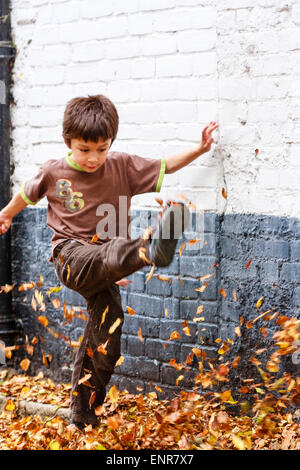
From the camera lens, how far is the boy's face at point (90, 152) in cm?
354

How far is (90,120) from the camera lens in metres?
3.51

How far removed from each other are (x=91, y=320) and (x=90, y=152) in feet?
3.03

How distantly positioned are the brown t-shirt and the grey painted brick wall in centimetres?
52

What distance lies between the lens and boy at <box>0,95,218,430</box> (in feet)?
11.6

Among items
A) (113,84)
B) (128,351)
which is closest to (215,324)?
(128,351)

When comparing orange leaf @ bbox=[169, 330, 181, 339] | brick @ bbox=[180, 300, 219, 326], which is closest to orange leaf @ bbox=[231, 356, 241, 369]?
brick @ bbox=[180, 300, 219, 326]

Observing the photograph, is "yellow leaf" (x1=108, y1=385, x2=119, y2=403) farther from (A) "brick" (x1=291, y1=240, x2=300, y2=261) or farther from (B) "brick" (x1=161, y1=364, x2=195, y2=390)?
(A) "brick" (x1=291, y1=240, x2=300, y2=261)

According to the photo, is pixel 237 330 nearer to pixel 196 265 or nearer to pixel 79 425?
pixel 196 265

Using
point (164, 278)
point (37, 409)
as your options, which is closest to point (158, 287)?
point (164, 278)

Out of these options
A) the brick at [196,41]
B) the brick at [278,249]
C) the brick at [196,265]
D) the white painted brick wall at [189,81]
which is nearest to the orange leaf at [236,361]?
the brick at [196,265]

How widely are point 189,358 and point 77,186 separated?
4.25 ft

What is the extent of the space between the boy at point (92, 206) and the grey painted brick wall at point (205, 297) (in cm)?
51

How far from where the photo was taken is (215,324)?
410 cm
